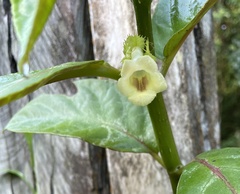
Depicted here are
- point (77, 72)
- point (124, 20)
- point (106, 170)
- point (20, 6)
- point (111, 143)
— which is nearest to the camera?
point (20, 6)

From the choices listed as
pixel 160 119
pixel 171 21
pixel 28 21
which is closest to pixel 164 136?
pixel 160 119

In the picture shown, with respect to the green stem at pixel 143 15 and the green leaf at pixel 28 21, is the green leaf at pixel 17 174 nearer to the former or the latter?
the green stem at pixel 143 15

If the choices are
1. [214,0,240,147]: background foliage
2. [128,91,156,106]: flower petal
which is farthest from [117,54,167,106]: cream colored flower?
[214,0,240,147]: background foliage

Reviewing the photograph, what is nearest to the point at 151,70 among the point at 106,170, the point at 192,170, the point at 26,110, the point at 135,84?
the point at 135,84

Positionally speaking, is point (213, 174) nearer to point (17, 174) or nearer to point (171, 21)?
point (171, 21)

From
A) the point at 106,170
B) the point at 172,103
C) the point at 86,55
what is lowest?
the point at 106,170

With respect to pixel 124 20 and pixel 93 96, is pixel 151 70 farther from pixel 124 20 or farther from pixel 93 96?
pixel 124 20
